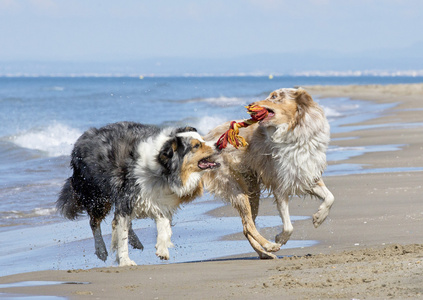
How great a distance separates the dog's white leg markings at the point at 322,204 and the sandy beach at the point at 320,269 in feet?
0.95

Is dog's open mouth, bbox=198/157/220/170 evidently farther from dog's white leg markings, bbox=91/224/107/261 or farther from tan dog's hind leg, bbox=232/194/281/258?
dog's white leg markings, bbox=91/224/107/261

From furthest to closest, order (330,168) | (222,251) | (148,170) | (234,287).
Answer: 1. (330,168)
2. (222,251)
3. (148,170)
4. (234,287)

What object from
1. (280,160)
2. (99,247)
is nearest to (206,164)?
(280,160)

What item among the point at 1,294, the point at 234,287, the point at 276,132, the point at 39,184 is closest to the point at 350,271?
the point at 234,287

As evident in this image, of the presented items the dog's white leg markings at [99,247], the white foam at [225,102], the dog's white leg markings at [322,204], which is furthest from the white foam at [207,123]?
the dog's white leg markings at [322,204]

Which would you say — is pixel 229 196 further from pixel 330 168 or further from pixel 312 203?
pixel 330 168

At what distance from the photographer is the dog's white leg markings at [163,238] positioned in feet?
22.5

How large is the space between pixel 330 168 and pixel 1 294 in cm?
842

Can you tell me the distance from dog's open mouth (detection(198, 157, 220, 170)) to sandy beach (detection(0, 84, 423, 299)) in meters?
0.95

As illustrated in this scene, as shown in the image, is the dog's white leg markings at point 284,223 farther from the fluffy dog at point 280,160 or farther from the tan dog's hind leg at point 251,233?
the tan dog's hind leg at point 251,233

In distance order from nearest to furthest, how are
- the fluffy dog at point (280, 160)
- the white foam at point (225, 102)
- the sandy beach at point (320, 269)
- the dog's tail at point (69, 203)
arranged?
the sandy beach at point (320, 269), the fluffy dog at point (280, 160), the dog's tail at point (69, 203), the white foam at point (225, 102)

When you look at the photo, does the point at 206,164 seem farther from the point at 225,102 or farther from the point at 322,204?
the point at 225,102

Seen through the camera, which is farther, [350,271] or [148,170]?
[148,170]

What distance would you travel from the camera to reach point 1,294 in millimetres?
5199
